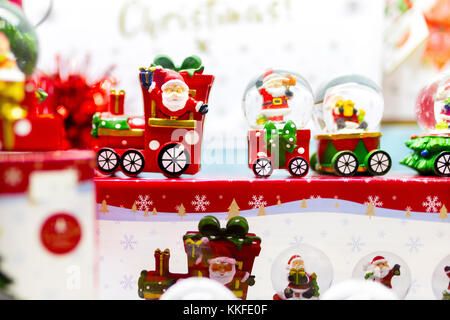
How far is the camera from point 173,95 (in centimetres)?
104

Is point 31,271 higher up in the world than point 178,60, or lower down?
lower down

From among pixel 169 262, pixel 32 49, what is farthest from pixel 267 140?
pixel 32 49

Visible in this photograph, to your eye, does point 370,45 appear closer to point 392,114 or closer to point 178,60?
point 392,114

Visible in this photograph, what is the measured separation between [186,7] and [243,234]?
44.3 inches

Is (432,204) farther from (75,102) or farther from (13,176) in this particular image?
(75,102)

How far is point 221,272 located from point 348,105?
65 cm

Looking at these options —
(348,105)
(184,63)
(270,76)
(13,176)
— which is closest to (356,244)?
(348,105)

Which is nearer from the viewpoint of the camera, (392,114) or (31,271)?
(31,271)

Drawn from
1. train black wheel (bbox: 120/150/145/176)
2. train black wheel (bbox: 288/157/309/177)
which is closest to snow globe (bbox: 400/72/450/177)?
train black wheel (bbox: 288/157/309/177)

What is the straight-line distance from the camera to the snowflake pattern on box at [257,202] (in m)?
1.00

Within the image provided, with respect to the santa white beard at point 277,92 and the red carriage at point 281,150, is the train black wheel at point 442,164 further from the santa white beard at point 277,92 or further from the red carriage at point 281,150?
the santa white beard at point 277,92

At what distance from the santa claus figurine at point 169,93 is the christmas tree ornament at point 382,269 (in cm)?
56

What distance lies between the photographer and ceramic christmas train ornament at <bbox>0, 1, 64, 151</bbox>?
672 millimetres
